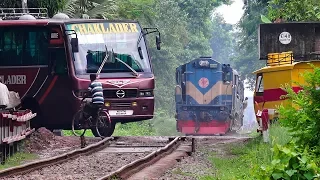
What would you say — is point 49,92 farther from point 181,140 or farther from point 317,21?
point 317,21

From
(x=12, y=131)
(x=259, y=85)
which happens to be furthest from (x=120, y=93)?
(x=12, y=131)

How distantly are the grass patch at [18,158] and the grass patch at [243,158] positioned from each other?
3691 mm

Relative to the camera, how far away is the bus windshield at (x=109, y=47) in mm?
21531

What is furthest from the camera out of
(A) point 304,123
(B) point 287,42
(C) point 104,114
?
(B) point 287,42

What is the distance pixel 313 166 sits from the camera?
26.0 ft

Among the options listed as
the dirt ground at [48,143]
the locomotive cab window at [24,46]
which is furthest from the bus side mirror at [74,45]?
the dirt ground at [48,143]

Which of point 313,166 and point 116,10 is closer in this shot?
point 313,166

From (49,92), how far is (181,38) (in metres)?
36.5

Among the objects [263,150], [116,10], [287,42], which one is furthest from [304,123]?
[116,10]

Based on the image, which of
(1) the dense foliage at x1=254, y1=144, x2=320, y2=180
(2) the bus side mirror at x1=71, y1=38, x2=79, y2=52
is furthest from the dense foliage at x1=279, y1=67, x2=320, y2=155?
(2) the bus side mirror at x1=71, y1=38, x2=79, y2=52

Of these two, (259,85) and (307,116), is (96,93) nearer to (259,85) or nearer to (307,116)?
(259,85)

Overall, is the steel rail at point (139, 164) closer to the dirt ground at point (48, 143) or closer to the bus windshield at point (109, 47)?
the dirt ground at point (48, 143)

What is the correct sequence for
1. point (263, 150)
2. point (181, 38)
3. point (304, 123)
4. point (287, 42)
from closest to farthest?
1. point (304, 123)
2. point (263, 150)
3. point (287, 42)
4. point (181, 38)

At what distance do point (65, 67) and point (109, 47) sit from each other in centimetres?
129
